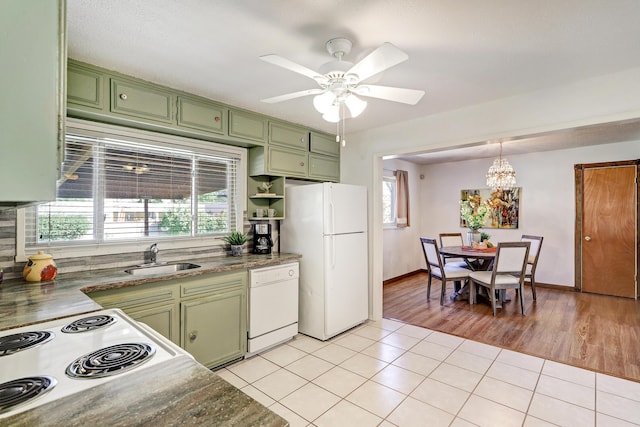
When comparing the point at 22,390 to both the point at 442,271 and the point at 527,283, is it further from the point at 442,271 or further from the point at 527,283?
the point at 527,283

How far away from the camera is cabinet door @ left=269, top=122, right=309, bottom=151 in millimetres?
3330

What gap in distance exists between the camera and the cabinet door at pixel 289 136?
131 inches

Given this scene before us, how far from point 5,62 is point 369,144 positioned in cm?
361

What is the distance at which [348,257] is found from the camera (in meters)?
3.46

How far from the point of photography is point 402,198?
6117 mm

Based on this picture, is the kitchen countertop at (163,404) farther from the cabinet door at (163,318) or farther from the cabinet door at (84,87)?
the cabinet door at (84,87)

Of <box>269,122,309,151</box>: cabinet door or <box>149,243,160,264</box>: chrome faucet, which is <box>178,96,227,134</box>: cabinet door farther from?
<box>149,243,160,264</box>: chrome faucet

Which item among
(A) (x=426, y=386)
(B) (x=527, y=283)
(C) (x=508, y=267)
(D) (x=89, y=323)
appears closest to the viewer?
(D) (x=89, y=323)

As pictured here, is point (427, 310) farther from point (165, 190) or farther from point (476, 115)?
point (165, 190)

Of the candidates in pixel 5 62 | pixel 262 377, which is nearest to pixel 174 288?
pixel 262 377

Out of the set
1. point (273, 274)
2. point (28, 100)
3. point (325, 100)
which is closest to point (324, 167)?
point (273, 274)

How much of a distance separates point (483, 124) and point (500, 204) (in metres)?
3.42

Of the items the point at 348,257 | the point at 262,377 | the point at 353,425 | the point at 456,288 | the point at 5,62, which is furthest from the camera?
the point at 456,288

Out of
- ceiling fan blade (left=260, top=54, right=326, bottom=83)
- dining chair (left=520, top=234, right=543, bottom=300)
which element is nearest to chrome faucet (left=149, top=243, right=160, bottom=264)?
ceiling fan blade (left=260, top=54, right=326, bottom=83)
